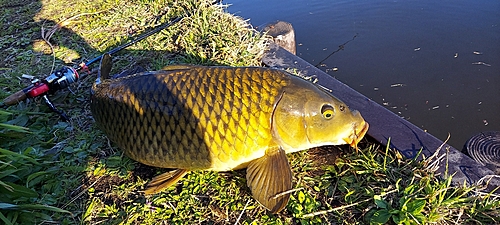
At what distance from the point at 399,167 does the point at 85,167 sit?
2.08 meters

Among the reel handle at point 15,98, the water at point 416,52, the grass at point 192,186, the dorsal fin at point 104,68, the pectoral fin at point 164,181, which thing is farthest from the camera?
the water at point 416,52

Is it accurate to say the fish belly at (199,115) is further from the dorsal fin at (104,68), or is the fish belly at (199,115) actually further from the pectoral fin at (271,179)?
the dorsal fin at (104,68)

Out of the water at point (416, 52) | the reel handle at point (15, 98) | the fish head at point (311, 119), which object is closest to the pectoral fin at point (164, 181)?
the fish head at point (311, 119)

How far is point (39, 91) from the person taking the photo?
9.30 feet

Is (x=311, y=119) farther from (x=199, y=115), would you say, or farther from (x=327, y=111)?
(x=199, y=115)

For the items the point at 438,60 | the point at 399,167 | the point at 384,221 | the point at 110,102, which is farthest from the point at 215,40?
the point at 438,60

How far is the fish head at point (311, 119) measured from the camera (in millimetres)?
1904

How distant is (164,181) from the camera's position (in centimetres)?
212

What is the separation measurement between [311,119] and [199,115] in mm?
618

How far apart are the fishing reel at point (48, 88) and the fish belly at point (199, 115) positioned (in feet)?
3.63

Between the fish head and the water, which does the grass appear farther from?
the water

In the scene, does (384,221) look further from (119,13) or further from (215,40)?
(119,13)

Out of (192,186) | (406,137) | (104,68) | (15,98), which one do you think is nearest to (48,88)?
(15,98)

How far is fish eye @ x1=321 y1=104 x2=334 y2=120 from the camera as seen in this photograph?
6.23ft
